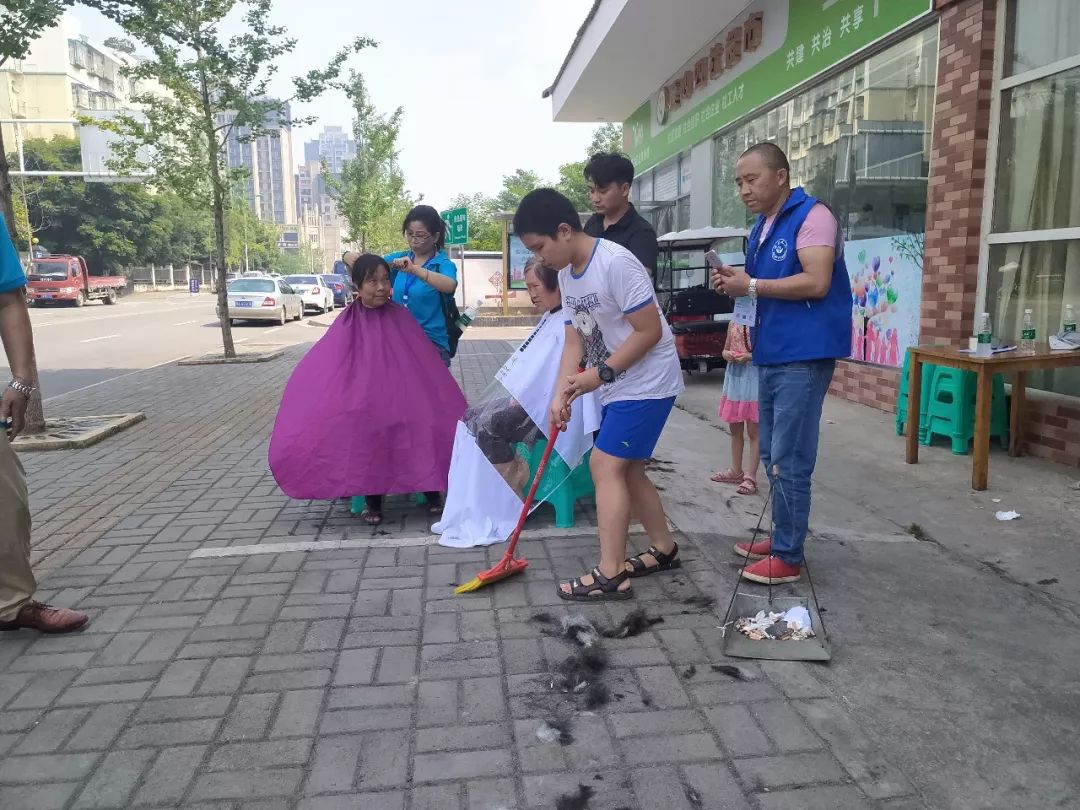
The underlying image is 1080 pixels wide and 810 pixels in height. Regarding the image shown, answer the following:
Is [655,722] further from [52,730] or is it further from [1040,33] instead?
[1040,33]

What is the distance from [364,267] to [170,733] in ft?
9.27

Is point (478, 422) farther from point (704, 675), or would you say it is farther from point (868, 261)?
point (868, 261)

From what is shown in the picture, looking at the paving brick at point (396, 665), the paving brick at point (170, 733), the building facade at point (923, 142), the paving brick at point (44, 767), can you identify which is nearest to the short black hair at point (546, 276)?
the paving brick at point (396, 665)

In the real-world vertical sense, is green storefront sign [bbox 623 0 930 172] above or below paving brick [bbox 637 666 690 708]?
above

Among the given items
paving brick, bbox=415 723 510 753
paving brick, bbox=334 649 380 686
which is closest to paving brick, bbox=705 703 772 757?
paving brick, bbox=415 723 510 753

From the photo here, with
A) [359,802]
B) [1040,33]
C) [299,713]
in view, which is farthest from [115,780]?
[1040,33]

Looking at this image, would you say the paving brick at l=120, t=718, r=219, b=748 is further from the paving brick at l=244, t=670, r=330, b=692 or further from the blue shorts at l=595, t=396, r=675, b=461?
the blue shorts at l=595, t=396, r=675, b=461

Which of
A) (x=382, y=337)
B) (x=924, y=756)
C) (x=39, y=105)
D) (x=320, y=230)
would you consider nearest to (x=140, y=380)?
(x=382, y=337)

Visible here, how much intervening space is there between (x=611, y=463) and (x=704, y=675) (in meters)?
0.95

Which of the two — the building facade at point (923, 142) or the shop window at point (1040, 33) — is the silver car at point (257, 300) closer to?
the building facade at point (923, 142)

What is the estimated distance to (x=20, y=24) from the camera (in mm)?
6762

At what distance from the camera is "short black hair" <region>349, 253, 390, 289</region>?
4648mm

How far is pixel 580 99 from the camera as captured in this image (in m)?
17.5

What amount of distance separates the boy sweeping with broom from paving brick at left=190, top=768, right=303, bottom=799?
1467 mm
